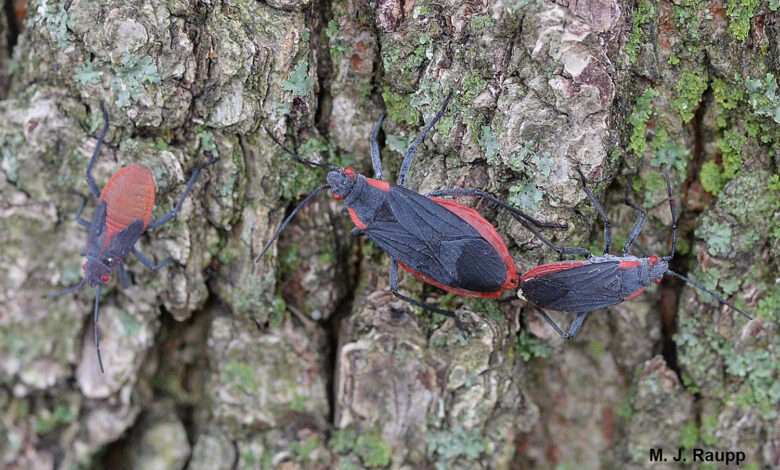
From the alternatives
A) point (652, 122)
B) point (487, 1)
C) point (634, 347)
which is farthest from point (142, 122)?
point (634, 347)

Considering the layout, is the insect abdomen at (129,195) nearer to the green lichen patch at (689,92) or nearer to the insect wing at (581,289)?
the insect wing at (581,289)

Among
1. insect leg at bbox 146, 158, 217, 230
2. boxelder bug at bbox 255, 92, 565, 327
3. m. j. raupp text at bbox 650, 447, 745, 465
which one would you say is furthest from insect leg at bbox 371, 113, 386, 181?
m. j. raupp text at bbox 650, 447, 745, 465

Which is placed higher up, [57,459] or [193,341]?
[193,341]

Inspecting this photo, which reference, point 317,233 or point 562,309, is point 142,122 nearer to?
point 317,233

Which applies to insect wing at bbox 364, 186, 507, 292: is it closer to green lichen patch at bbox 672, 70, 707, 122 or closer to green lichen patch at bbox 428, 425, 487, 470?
green lichen patch at bbox 428, 425, 487, 470

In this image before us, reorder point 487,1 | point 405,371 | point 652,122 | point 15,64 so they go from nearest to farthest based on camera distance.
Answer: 1. point 487,1
2. point 652,122
3. point 405,371
4. point 15,64

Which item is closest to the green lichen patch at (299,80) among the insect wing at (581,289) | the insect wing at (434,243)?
the insect wing at (434,243)

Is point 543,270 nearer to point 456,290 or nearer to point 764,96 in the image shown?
point 456,290

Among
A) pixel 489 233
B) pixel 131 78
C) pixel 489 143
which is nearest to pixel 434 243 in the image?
pixel 489 233
